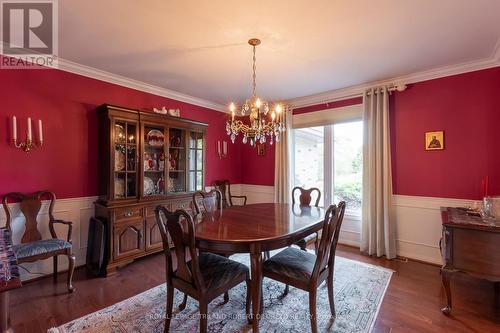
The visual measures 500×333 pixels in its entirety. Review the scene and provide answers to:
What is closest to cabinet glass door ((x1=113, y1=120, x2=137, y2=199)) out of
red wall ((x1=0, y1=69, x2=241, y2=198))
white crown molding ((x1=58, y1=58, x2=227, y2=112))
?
red wall ((x1=0, y1=69, x2=241, y2=198))

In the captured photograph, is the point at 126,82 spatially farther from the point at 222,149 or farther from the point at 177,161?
the point at 222,149

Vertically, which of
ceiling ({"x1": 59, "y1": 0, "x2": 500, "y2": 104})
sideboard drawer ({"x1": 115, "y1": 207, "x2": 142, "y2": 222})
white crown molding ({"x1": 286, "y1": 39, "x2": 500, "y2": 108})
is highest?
ceiling ({"x1": 59, "y1": 0, "x2": 500, "y2": 104})

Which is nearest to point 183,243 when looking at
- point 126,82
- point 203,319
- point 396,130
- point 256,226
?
point 203,319

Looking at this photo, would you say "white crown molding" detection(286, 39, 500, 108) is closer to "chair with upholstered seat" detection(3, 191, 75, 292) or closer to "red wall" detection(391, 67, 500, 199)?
"red wall" detection(391, 67, 500, 199)

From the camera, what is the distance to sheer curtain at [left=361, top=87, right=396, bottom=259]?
10.8 ft

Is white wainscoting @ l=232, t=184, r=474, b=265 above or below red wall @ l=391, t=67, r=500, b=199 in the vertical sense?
below

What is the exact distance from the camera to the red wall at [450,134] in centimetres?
277

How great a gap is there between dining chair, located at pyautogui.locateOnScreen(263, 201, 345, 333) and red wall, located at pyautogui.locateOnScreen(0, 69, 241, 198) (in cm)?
259

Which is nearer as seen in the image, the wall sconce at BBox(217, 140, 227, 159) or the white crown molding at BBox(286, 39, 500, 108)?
the white crown molding at BBox(286, 39, 500, 108)

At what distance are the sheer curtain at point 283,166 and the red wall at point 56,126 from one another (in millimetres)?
2547

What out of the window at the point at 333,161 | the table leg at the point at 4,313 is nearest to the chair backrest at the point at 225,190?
the window at the point at 333,161

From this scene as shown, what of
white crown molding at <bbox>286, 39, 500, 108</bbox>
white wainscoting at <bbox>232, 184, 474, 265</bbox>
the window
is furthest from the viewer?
the window

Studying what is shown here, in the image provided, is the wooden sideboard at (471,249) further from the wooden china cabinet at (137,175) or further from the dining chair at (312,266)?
the wooden china cabinet at (137,175)

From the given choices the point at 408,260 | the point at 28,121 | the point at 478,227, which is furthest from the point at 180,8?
the point at 408,260
